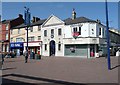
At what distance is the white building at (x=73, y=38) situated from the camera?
38.0 m

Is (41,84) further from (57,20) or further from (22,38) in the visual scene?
(22,38)

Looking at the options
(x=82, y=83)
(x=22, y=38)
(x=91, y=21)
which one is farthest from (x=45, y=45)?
(x=82, y=83)

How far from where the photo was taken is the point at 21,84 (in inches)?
364

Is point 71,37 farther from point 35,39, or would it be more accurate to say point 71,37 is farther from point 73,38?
point 35,39

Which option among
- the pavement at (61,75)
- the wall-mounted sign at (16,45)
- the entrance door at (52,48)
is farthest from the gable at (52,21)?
the pavement at (61,75)

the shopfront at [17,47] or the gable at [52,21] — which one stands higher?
the gable at [52,21]

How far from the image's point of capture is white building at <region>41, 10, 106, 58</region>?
125ft

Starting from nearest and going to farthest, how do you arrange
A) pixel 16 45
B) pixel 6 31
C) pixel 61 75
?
pixel 61 75
pixel 16 45
pixel 6 31

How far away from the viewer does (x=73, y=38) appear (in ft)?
130

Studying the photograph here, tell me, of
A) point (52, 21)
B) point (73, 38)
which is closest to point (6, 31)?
point (52, 21)

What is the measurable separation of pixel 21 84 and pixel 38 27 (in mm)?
37526

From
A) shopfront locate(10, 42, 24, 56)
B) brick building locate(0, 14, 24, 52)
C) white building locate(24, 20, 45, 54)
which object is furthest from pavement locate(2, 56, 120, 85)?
brick building locate(0, 14, 24, 52)

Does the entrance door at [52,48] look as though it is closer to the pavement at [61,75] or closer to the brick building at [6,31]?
the brick building at [6,31]

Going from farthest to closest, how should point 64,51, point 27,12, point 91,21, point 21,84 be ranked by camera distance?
point 64,51 < point 91,21 < point 27,12 < point 21,84
